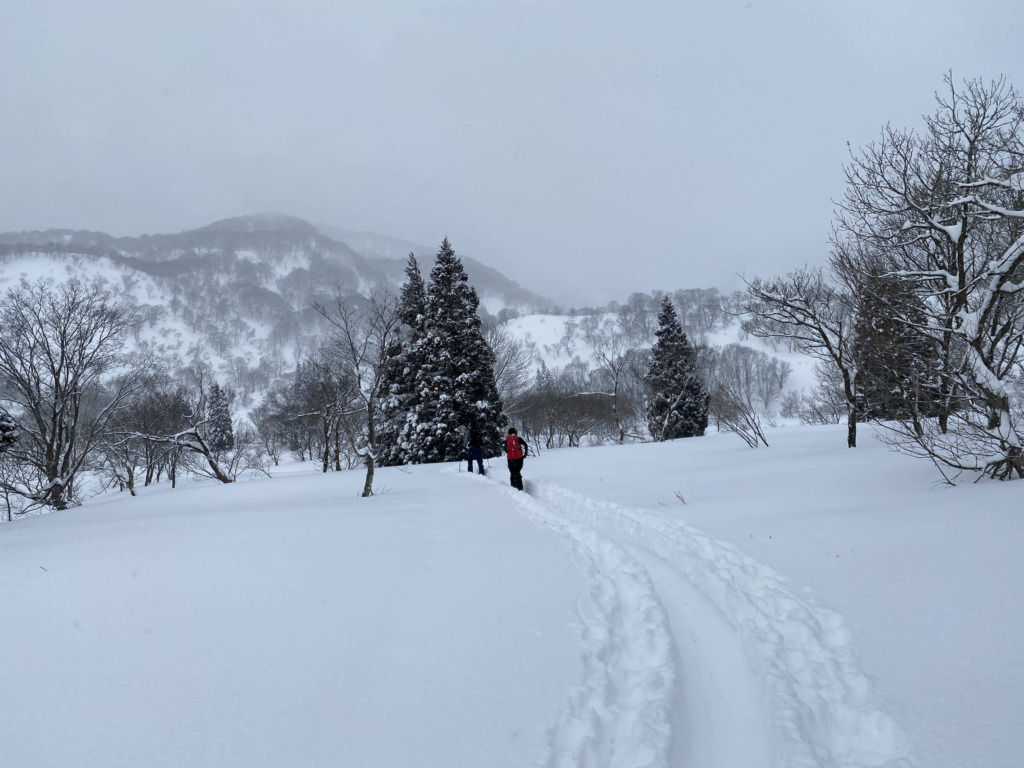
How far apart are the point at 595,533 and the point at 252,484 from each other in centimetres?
1337

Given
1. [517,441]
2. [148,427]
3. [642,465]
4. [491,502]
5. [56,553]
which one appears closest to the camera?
[56,553]

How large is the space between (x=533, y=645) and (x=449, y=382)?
75.5 feet

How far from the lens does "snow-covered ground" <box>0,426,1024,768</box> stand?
2446mm

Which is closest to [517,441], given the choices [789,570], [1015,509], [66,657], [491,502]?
[491,502]

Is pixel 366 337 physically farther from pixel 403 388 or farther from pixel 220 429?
pixel 220 429

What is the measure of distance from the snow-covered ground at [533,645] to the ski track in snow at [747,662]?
0.02 metres

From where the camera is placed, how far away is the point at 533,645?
3.58 meters

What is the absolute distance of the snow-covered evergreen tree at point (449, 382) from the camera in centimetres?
2612

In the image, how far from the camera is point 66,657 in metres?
3.02

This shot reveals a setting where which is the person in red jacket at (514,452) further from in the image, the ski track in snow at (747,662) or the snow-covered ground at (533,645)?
the ski track in snow at (747,662)

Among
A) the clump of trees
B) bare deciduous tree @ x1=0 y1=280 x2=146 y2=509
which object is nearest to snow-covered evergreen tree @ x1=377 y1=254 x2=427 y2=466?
bare deciduous tree @ x1=0 y1=280 x2=146 y2=509

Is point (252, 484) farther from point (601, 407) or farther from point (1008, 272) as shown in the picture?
point (601, 407)

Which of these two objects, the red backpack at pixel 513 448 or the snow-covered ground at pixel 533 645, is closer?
the snow-covered ground at pixel 533 645

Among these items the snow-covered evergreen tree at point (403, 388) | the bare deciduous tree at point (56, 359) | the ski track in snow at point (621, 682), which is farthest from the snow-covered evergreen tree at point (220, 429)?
the ski track in snow at point (621, 682)
